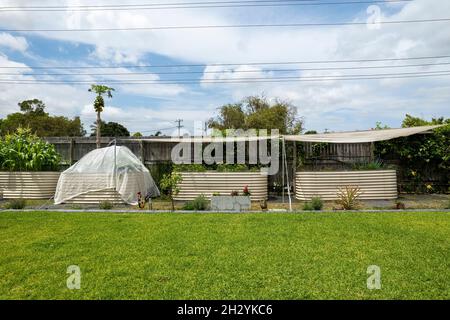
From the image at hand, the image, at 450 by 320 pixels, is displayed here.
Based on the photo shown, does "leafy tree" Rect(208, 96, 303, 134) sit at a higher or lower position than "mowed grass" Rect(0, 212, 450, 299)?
higher

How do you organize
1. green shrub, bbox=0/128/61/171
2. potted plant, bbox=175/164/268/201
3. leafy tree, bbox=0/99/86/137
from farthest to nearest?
leafy tree, bbox=0/99/86/137 < green shrub, bbox=0/128/61/171 < potted plant, bbox=175/164/268/201

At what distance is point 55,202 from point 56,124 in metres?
44.7

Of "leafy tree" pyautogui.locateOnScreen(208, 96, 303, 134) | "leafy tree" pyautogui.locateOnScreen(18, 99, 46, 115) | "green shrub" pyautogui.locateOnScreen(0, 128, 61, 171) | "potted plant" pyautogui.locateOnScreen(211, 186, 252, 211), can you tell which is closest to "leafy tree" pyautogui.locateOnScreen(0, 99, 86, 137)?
"leafy tree" pyautogui.locateOnScreen(18, 99, 46, 115)

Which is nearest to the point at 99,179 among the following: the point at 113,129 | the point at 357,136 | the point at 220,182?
the point at 220,182

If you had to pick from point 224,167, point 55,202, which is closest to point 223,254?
point 224,167

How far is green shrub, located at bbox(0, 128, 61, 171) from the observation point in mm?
12555

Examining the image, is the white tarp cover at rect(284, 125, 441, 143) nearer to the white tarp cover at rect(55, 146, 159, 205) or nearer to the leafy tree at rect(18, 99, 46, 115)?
the white tarp cover at rect(55, 146, 159, 205)

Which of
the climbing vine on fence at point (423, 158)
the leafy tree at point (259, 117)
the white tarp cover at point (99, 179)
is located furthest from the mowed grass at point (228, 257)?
the leafy tree at point (259, 117)

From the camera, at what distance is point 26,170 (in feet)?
41.4

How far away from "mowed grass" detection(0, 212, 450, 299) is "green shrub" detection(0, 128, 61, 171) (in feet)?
16.8

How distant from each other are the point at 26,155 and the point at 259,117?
2460 centimetres

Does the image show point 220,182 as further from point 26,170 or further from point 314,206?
point 26,170

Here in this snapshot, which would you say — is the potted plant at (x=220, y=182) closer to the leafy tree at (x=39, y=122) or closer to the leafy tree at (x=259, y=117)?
the leafy tree at (x=259, y=117)

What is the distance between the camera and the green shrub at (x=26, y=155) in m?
12.6
